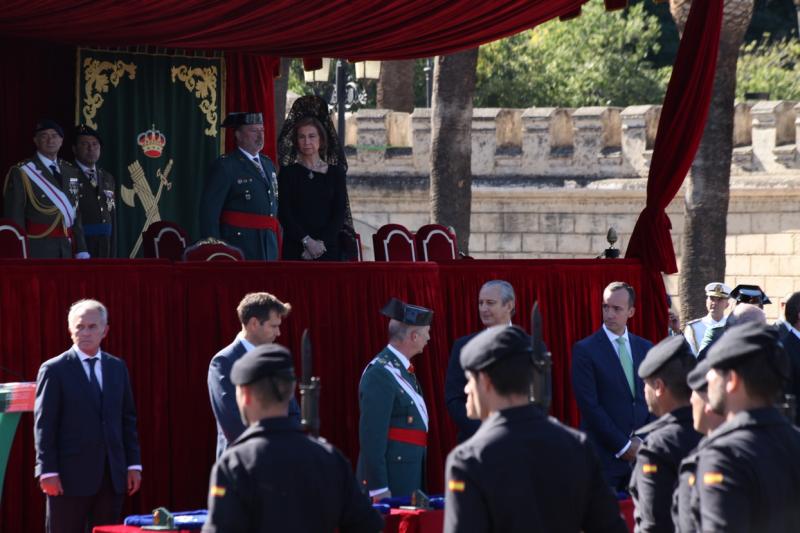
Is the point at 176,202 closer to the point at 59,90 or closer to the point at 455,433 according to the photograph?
the point at 59,90

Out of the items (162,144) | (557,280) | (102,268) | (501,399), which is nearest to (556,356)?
(557,280)

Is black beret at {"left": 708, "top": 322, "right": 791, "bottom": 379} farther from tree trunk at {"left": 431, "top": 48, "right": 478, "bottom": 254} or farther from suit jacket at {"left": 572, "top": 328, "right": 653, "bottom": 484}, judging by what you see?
tree trunk at {"left": 431, "top": 48, "right": 478, "bottom": 254}

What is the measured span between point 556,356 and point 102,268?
3.21 metres

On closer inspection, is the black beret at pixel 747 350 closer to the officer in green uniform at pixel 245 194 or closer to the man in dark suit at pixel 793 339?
the man in dark suit at pixel 793 339

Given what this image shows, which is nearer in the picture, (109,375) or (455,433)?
(109,375)

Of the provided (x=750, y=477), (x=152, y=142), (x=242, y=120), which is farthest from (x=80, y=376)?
(x=152, y=142)

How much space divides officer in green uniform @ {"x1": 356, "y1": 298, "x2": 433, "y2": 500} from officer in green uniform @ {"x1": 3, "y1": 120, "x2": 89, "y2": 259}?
3.00 meters

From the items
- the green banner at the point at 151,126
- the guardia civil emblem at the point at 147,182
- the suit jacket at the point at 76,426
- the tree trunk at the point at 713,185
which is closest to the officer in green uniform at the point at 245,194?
the green banner at the point at 151,126

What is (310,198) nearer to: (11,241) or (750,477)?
(11,241)

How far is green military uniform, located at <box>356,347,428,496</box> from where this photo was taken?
8.29 m

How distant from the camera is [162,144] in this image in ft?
42.3

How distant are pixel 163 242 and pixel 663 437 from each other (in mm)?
5234

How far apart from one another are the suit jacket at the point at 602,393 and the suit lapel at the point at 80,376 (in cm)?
274

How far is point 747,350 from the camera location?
5172 millimetres
